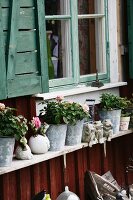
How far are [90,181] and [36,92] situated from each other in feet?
2.64

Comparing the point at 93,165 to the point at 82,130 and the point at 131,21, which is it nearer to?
the point at 82,130

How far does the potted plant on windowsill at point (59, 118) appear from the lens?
12.8 ft


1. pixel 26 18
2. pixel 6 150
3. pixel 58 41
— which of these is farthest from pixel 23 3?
pixel 6 150

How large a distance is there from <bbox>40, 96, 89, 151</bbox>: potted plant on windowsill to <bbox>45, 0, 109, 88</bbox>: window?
1.28ft

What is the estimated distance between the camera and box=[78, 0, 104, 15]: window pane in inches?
183

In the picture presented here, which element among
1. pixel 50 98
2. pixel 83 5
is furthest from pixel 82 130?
pixel 83 5

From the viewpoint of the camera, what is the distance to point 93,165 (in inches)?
185

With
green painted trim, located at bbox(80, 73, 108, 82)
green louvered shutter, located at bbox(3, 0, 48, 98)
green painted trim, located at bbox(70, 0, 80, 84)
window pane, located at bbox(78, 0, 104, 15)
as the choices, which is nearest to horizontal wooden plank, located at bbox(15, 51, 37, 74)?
green louvered shutter, located at bbox(3, 0, 48, 98)

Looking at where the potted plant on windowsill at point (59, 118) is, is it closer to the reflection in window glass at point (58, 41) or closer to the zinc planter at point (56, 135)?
the zinc planter at point (56, 135)

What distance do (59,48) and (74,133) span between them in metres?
0.76

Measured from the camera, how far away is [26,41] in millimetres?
3852

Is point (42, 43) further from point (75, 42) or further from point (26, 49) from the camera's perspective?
point (75, 42)

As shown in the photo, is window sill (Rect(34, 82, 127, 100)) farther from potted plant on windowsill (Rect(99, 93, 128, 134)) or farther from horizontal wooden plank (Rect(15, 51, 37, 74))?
horizontal wooden plank (Rect(15, 51, 37, 74))

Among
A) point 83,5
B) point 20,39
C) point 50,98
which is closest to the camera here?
point 20,39
